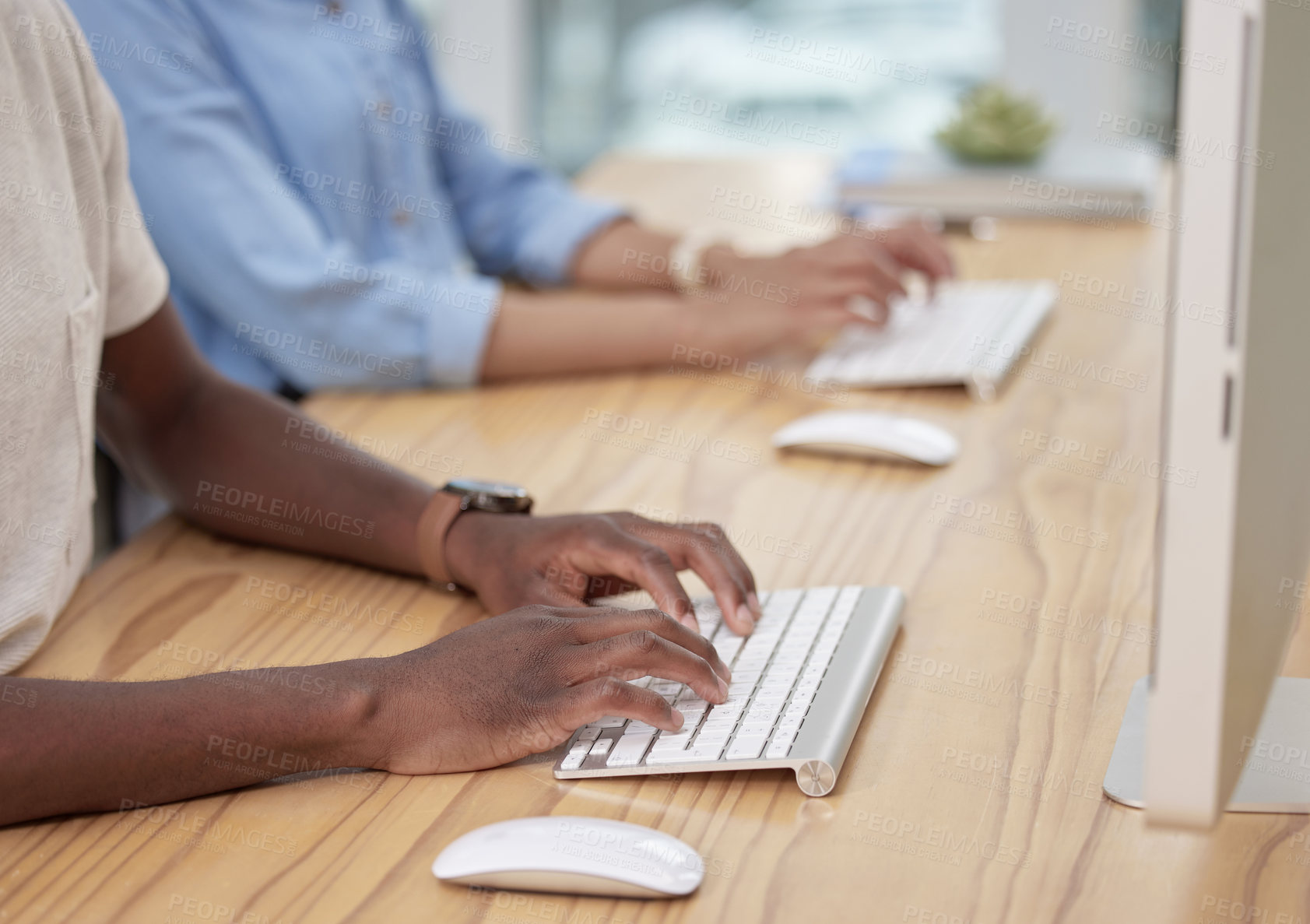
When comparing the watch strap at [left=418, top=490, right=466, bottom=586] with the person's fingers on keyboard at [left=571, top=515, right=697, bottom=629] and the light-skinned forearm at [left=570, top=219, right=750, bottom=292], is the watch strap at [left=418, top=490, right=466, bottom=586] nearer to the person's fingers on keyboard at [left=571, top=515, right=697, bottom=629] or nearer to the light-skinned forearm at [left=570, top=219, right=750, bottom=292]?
the person's fingers on keyboard at [left=571, top=515, right=697, bottom=629]

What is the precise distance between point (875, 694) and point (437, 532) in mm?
329

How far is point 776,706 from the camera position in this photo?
0.70 metres

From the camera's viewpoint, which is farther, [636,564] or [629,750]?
[636,564]

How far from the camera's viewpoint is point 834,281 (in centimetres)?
132

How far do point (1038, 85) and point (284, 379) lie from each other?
2105 millimetres

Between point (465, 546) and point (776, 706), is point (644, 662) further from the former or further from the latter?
point (465, 546)

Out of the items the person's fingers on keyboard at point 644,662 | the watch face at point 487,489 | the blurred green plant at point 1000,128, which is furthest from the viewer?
the blurred green plant at point 1000,128

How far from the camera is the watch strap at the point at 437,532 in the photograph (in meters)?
0.90

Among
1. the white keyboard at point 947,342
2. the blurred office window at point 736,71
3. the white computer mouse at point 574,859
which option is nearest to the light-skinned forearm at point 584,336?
the white keyboard at point 947,342

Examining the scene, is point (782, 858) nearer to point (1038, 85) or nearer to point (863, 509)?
point (863, 509)

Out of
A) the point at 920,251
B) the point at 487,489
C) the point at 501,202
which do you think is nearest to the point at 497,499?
the point at 487,489

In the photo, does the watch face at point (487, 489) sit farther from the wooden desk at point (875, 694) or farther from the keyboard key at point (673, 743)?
the keyboard key at point (673, 743)

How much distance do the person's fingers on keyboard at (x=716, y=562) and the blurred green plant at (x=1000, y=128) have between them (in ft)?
3.54

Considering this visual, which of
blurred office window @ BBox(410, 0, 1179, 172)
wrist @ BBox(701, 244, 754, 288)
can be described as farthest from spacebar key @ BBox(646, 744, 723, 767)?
blurred office window @ BBox(410, 0, 1179, 172)
